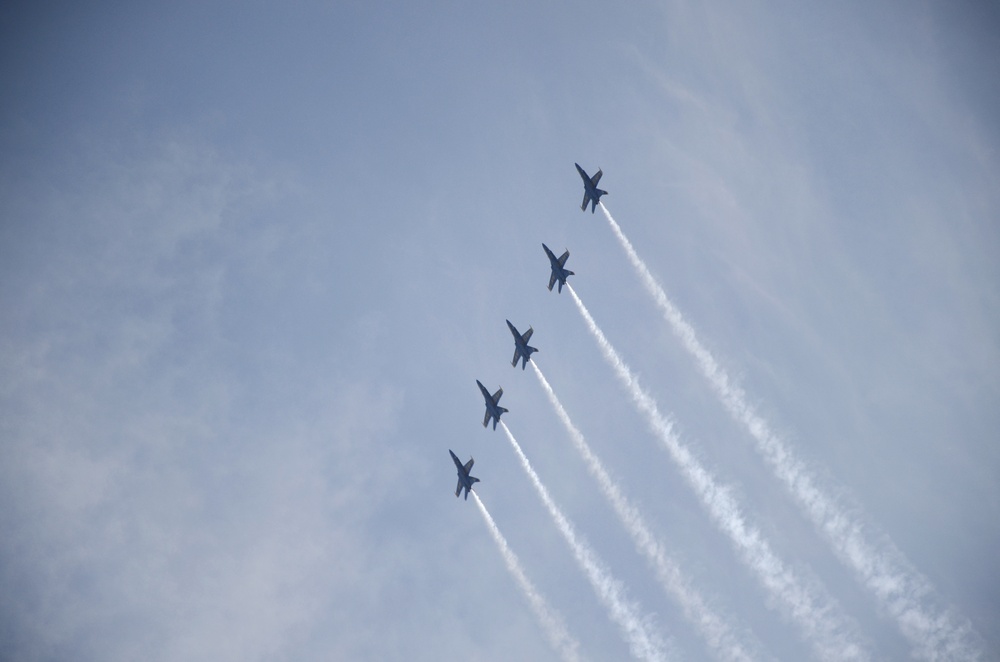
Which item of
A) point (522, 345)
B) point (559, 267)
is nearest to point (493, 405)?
point (522, 345)

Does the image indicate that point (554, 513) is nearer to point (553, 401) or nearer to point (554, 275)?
point (553, 401)

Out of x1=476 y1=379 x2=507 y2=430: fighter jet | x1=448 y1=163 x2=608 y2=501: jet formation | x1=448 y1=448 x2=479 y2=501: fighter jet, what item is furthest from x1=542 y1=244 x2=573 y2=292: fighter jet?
x1=448 y1=448 x2=479 y2=501: fighter jet

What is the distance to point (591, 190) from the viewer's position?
92000 mm

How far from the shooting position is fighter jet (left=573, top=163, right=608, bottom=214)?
91.2m

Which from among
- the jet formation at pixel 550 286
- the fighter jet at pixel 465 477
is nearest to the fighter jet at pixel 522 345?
the jet formation at pixel 550 286

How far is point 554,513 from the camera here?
85.8 meters

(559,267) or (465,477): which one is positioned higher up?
(559,267)

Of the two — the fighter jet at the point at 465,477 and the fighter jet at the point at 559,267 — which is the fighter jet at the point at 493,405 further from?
the fighter jet at the point at 559,267

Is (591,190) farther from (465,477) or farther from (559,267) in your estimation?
(465,477)

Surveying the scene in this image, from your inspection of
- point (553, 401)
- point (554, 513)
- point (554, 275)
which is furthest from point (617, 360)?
point (554, 513)

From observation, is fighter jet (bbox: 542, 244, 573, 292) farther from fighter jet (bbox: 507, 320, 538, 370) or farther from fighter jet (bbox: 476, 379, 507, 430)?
fighter jet (bbox: 476, 379, 507, 430)

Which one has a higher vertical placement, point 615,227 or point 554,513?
point 615,227

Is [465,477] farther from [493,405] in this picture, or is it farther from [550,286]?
[550,286]

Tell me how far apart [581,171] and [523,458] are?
143 ft
